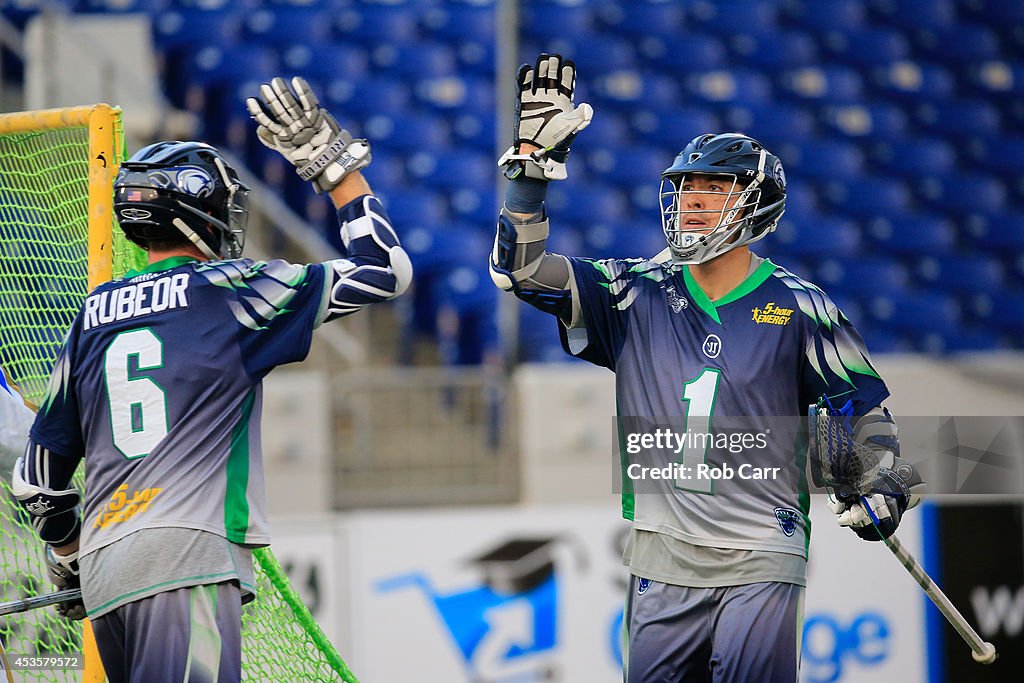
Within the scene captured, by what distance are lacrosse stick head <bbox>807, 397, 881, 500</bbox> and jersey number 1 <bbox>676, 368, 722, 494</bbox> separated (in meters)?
0.29

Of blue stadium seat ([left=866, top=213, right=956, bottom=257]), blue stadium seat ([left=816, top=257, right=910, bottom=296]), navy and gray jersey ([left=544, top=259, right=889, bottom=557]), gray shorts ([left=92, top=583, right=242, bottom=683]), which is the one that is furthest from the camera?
blue stadium seat ([left=866, top=213, right=956, bottom=257])

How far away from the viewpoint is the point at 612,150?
10734 millimetres

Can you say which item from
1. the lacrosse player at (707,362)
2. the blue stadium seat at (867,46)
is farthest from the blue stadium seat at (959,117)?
the lacrosse player at (707,362)

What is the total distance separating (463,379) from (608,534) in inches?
56.7

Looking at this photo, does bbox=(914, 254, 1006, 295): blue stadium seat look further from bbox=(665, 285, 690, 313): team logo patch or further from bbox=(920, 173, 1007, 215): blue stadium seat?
bbox=(665, 285, 690, 313): team logo patch

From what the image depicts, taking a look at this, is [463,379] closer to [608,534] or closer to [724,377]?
[608,534]

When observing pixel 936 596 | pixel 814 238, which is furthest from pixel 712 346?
pixel 814 238

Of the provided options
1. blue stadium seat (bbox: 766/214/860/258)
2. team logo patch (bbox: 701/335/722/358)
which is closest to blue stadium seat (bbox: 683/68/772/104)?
blue stadium seat (bbox: 766/214/860/258)

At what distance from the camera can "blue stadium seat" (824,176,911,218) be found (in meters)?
10.6

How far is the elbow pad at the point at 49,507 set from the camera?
3217 mm

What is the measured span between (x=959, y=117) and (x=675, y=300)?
8.28 m

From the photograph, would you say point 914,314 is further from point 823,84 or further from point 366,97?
point 366,97

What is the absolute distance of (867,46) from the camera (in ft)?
36.9

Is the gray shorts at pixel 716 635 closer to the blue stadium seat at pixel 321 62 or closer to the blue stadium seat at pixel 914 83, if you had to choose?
the blue stadium seat at pixel 321 62
